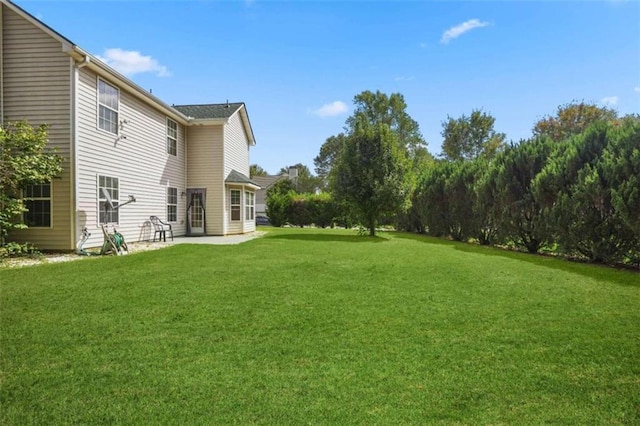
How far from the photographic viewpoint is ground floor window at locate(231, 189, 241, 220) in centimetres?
1698

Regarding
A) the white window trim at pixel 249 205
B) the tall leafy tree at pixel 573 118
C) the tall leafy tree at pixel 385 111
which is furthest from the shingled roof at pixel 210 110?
the tall leafy tree at pixel 573 118

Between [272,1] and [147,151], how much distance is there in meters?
7.08

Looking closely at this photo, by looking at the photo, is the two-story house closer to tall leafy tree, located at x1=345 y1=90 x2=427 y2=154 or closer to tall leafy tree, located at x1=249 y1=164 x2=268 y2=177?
tall leafy tree, located at x1=345 y1=90 x2=427 y2=154

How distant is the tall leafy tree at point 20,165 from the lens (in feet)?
26.6

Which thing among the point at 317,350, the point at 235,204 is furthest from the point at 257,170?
the point at 317,350

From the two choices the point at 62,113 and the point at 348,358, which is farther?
the point at 62,113

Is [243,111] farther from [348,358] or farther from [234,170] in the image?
[348,358]

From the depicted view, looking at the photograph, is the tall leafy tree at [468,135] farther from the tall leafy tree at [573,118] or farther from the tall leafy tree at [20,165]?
the tall leafy tree at [20,165]

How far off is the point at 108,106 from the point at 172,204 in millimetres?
5039

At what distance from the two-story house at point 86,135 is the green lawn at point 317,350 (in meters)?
4.32

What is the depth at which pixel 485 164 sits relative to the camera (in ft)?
47.9

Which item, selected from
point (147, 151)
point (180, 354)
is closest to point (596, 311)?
point (180, 354)

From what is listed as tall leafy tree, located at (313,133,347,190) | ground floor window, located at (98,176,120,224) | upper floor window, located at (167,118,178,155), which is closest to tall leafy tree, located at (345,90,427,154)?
tall leafy tree, located at (313,133,347,190)

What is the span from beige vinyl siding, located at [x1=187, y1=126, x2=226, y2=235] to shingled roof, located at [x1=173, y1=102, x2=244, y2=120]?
746 mm
